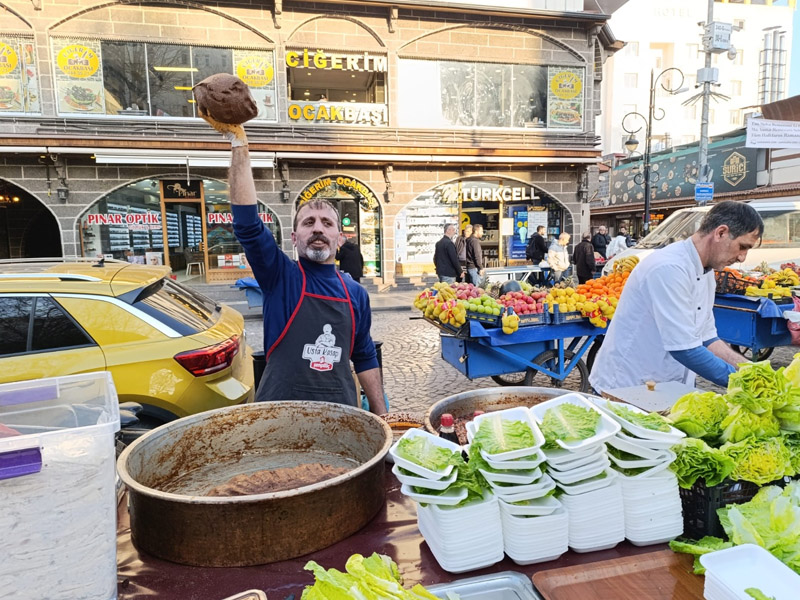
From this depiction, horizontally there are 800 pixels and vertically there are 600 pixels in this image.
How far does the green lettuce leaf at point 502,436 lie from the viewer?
1466mm

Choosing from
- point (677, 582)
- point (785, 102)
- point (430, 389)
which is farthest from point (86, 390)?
point (785, 102)

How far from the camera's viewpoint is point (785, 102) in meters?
21.0

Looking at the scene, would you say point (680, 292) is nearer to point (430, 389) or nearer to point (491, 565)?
point (491, 565)

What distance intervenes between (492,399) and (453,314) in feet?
→ 8.43

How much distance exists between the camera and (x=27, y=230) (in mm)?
16875

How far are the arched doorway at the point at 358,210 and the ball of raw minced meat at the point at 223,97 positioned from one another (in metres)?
13.5

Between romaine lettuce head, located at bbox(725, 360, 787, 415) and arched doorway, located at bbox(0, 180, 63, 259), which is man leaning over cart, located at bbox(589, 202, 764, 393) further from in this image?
arched doorway, located at bbox(0, 180, 63, 259)

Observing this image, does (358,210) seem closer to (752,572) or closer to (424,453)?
(424,453)

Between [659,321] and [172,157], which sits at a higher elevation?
[172,157]

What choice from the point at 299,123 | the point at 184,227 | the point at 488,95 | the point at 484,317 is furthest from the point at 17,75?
the point at 484,317

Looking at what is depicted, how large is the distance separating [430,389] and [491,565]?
204 inches

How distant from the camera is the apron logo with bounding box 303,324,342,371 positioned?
8.65ft

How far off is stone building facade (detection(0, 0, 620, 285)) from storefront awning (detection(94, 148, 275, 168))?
4 cm

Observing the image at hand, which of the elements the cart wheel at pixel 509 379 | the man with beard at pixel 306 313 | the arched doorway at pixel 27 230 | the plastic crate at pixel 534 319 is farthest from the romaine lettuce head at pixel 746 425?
the arched doorway at pixel 27 230
